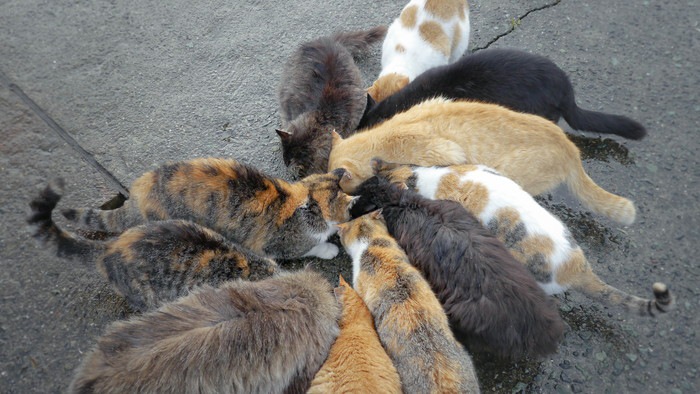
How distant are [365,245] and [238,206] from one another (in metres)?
0.71

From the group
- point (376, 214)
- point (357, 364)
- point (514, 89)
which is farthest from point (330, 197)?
point (514, 89)

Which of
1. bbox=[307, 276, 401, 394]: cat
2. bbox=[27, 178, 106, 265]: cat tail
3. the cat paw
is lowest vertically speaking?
the cat paw

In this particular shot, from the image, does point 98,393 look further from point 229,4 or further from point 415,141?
point 229,4

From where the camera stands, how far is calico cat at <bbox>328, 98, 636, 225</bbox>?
286 centimetres

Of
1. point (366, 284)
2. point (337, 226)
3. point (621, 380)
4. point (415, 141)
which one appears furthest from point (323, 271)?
point (621, 380)

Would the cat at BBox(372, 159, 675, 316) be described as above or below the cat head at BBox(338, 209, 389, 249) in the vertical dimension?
below

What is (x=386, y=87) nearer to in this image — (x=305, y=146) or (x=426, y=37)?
(x=426, y=37)

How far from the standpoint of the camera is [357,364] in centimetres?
202

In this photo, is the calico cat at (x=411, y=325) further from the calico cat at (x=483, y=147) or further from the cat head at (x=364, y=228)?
the calico cat at (x=483, y=147)

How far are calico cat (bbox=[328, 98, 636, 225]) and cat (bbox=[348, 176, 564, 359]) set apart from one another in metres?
0.52

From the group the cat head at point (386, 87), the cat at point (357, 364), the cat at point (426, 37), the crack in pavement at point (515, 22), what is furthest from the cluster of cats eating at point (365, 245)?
the crack in pavement at point (515, 22)

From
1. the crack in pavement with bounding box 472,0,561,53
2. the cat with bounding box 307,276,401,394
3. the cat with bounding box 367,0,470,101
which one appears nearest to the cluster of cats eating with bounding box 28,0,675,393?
the cat with bounding box 307,276,401,394

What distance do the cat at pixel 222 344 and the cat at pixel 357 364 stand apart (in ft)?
0.18

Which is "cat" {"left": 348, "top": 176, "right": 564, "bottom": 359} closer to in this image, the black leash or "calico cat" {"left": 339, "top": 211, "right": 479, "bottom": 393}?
"calico cat" {"left": 339, "top": 211, "right": 479, "bottom": 393}
